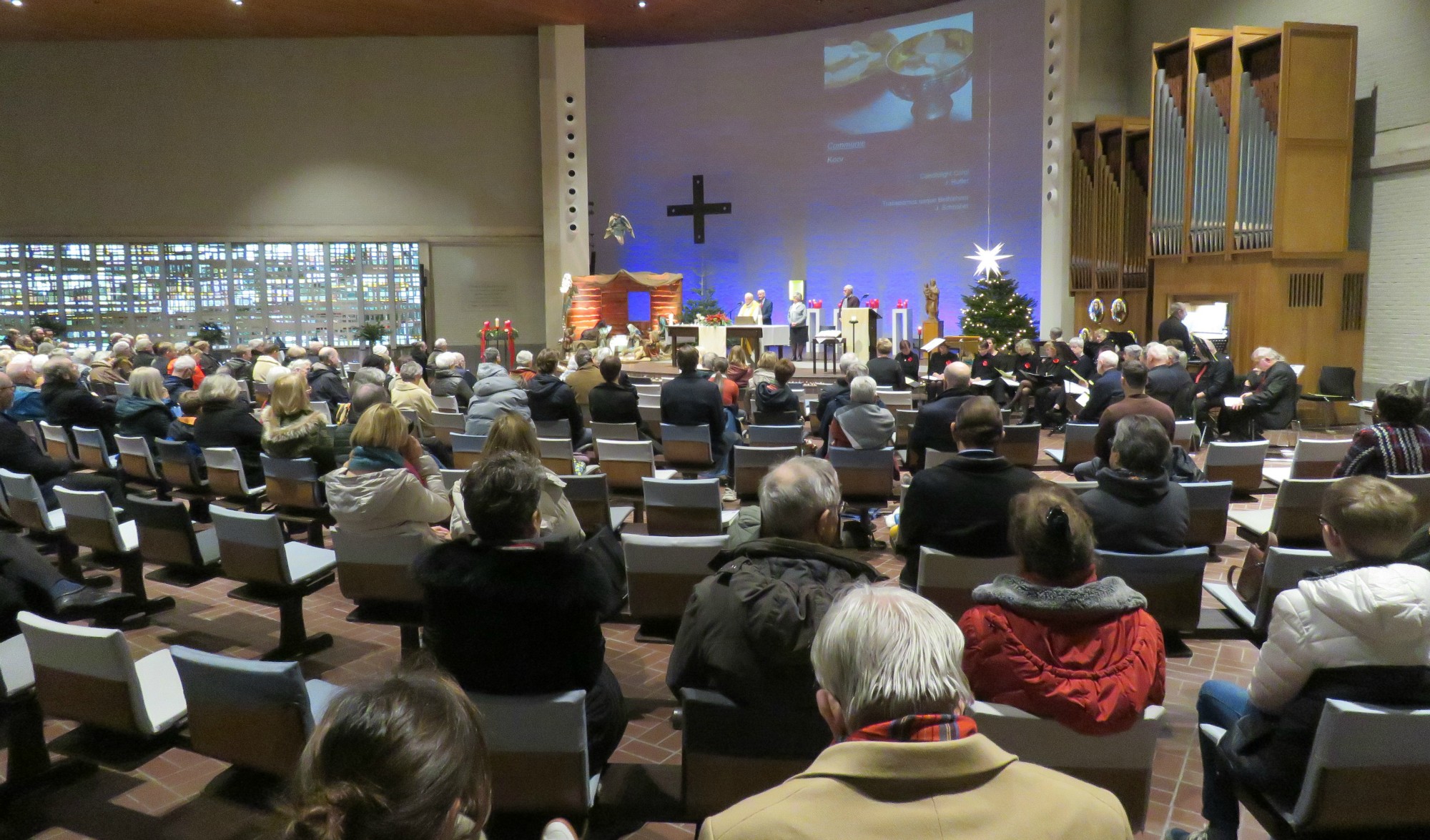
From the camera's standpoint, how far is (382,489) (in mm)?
3842

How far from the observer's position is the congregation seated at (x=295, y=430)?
560 cm

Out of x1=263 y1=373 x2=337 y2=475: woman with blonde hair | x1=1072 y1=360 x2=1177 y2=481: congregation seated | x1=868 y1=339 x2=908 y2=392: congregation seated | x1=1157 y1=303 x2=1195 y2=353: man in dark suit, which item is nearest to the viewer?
x1=1072 y1=360 x2=1177 y2=481: congregation seated

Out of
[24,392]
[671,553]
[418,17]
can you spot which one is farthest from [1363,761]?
[418,17]

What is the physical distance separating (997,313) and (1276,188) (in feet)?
14.3

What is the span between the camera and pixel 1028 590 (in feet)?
7.22

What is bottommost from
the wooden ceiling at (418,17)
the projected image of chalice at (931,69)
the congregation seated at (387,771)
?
the congregation seated at (387,771)

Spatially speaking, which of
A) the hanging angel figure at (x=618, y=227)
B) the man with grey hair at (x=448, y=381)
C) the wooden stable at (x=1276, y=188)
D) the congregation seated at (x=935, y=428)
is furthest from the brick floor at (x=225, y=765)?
the hanging angel figure at (x=618, y=227)

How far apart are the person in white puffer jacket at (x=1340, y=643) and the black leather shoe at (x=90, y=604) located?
383cm

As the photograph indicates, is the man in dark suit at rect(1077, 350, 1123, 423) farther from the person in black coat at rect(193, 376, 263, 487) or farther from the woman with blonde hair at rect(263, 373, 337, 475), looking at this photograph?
the person in black coat at rect(193, 376, 263, 487)

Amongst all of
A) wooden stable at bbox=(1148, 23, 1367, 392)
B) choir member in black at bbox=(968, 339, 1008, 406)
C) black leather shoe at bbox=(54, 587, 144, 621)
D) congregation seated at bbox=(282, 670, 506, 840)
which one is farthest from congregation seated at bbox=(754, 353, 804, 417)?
congregation seated at bbox=(282, 670, 506, 840)

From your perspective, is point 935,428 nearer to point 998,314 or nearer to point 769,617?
point 769,617

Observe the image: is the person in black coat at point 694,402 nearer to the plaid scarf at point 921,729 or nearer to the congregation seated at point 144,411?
the congregation seated at point 144,411

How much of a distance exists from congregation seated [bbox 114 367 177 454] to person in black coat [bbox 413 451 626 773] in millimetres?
5203

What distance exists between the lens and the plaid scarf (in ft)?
4.27
